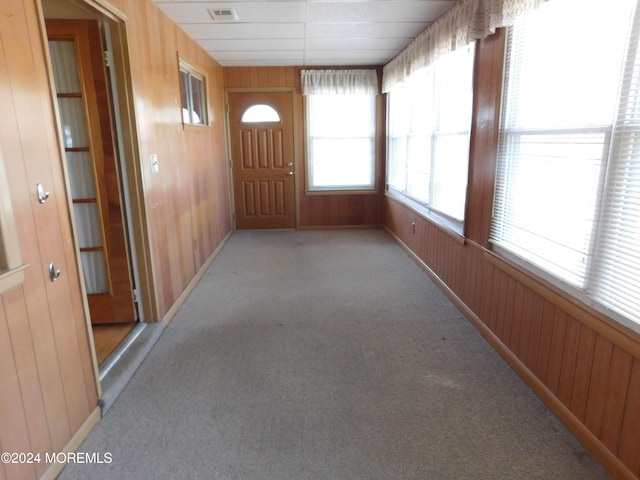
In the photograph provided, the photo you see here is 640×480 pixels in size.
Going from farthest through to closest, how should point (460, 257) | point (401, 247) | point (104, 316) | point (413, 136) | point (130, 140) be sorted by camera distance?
point (401, 247) → point (413, 136) → point (460, 257) → point (104, 316) → point (130, 140)

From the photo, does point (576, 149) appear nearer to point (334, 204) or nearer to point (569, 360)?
point (569, 360)

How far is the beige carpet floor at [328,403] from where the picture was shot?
1786mm

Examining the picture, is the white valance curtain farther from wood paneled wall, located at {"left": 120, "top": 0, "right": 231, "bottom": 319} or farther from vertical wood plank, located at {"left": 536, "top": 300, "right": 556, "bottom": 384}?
wood paneled wall, located at {"left": 120, "top": 0, "right": 231, "bottom": 319}

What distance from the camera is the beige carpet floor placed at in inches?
70.3

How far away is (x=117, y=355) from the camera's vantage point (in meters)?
2.57

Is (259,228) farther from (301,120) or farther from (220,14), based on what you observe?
(220,14)

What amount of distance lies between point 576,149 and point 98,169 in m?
2.76

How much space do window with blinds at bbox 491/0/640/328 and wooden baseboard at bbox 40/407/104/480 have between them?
235 centimetres

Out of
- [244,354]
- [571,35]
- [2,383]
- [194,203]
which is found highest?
[571,35]

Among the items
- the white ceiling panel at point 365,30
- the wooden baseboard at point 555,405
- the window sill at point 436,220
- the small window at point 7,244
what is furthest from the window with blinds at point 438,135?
the small window at point 7,244

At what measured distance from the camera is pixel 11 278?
1479 mm

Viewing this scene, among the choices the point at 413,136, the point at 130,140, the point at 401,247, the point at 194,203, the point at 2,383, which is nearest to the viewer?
the point at 2,383

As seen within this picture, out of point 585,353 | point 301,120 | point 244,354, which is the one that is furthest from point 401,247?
point 585,353

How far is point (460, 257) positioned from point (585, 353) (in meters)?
1.51
